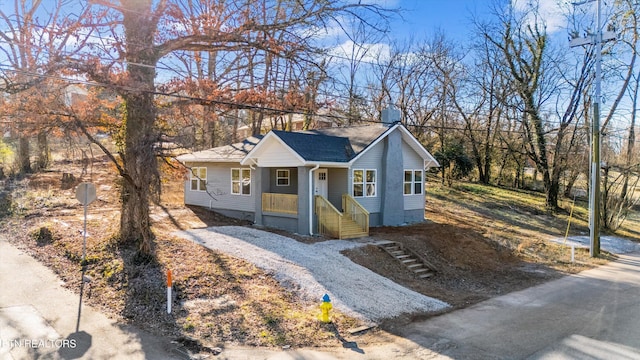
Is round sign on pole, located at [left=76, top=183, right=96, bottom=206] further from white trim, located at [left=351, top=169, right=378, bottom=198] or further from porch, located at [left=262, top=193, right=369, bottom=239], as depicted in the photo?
white trim, located at [left=351, top=169, right=378, bottom=198]

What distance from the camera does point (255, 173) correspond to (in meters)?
19.3

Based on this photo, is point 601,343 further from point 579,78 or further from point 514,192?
point 514,192

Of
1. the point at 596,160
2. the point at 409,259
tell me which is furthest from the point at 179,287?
the point at 596,160

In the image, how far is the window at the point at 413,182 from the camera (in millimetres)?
21628

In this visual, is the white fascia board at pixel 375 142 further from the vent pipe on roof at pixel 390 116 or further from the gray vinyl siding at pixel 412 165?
the gray vinyl siding at pixel 412 165

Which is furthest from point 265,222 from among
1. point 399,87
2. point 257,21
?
point 399,87

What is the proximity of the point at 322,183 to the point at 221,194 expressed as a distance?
631 centimetres

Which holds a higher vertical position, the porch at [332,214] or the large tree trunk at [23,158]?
the large tree trunk at [23,158]

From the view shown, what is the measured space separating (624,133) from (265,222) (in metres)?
28.9

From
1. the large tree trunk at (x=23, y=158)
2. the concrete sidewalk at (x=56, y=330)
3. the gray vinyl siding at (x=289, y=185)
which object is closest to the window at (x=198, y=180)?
the gray vinyl siding at (x=289, y=185)

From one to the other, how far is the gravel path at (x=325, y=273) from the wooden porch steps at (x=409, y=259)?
1.26m

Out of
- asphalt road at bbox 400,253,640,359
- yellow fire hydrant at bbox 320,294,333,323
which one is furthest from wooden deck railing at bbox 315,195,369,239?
yellow fire hydrant at bbox 320,294,333,323

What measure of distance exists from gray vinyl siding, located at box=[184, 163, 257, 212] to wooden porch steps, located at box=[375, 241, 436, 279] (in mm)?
7869

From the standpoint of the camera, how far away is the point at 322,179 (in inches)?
751
